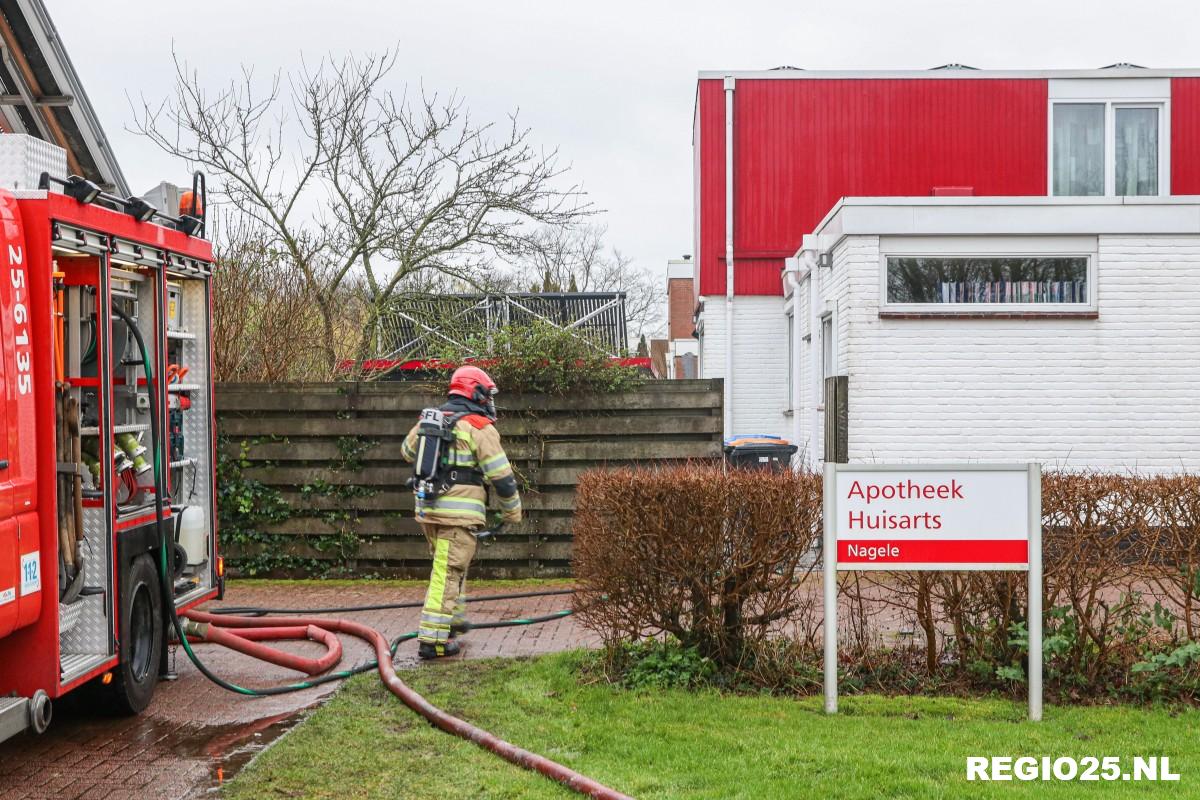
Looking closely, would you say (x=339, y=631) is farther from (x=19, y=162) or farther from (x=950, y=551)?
(x=950, y=551)

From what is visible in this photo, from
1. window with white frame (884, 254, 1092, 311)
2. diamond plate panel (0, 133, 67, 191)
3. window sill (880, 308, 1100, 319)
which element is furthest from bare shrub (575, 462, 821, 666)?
window with white frame (884, 254, 1092, 311)

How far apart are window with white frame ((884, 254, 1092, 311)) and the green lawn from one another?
7767mm

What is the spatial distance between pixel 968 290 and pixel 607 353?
4.56 metres

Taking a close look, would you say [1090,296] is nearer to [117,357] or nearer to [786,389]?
[786,389]

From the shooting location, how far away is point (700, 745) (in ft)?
19.9

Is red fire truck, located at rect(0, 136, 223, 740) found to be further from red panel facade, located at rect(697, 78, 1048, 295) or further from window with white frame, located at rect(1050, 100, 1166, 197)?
window with white frame, located at rect(1050, 100, 1166, 197)

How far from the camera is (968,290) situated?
553 inches

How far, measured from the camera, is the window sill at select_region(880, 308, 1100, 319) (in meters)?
13.7

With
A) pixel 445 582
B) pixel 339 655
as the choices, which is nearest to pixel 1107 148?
pixel 445 582

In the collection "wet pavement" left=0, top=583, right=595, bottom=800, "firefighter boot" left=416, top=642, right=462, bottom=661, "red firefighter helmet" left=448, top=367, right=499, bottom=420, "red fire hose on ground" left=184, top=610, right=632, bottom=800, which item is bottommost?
"wet pavement" left=0, top=583, right=595, bottom=800

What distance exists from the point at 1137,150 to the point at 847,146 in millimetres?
4687

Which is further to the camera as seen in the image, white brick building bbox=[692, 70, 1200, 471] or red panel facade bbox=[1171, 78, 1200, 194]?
red panel facade bbox=[1171, 78, 1200, 194]

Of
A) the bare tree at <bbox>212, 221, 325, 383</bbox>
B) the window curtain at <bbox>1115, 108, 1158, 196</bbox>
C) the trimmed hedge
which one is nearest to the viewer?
the trimmed hedge

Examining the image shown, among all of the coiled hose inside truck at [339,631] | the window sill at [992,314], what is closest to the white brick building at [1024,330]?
the window sill at [992,314]
